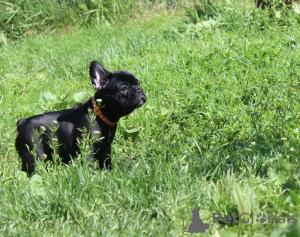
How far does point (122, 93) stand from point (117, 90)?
66mm

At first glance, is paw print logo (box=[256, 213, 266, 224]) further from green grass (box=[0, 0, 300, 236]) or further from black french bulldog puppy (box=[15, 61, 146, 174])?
black french bulldog puppy (box=[15, 61, 146, 174])

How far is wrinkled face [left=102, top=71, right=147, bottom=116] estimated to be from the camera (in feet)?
14.0

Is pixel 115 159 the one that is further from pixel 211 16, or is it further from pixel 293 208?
pixel 211 16

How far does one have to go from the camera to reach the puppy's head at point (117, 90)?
427 centimetres

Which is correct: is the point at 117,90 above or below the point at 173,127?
above

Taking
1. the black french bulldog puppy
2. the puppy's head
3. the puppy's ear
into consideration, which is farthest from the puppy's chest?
the puppy's ear

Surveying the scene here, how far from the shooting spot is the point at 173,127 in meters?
4.59

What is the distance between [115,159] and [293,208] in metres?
2.18

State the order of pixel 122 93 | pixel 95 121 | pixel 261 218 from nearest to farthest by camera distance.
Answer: pixel 261 218 < pixel 95 121 < pixel 122 93

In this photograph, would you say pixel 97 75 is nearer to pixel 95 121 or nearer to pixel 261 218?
pixel 95 121

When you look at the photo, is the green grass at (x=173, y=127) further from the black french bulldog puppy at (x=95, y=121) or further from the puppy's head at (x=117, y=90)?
the puppy's head at (x=117, y=90)

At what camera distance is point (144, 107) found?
17.2ft

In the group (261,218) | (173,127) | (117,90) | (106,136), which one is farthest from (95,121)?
(261,218)

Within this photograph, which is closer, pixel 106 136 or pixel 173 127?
pixel 106 136
